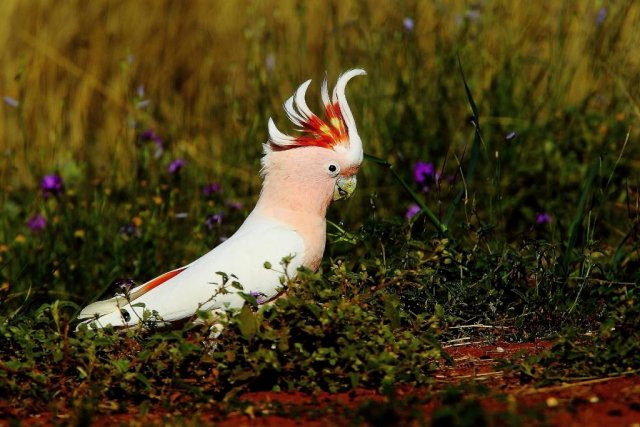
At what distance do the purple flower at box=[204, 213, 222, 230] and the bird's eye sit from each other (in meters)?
1.23

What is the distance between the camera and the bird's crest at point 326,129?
363cm

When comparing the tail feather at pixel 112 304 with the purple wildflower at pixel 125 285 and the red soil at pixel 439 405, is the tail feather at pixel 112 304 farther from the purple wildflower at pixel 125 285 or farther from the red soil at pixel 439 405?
the red soil at pixel 439 405

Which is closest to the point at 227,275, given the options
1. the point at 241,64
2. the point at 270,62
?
the point at 270,62

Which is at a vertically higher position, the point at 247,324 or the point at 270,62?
the point at 270,62

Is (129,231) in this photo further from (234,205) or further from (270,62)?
(270,62)

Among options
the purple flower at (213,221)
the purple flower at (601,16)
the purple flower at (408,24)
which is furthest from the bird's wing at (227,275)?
the purple flower at (601,16)

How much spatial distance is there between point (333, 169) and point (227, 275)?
567mm

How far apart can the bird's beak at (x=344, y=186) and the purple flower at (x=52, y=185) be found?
1.82m

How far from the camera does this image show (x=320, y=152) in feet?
11.8

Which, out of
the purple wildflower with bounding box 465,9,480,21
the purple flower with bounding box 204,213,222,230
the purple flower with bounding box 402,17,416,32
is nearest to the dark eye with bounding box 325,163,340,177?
the purple flower with bounding box 204,213,222,230

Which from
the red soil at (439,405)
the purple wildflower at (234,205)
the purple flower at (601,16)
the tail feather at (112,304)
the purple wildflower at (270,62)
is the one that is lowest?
the red soil at (439,405)

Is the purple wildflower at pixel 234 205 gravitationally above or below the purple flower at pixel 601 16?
below

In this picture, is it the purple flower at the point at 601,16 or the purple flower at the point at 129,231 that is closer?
the purple flower at the point at 129,231

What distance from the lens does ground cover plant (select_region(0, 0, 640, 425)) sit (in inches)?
119
